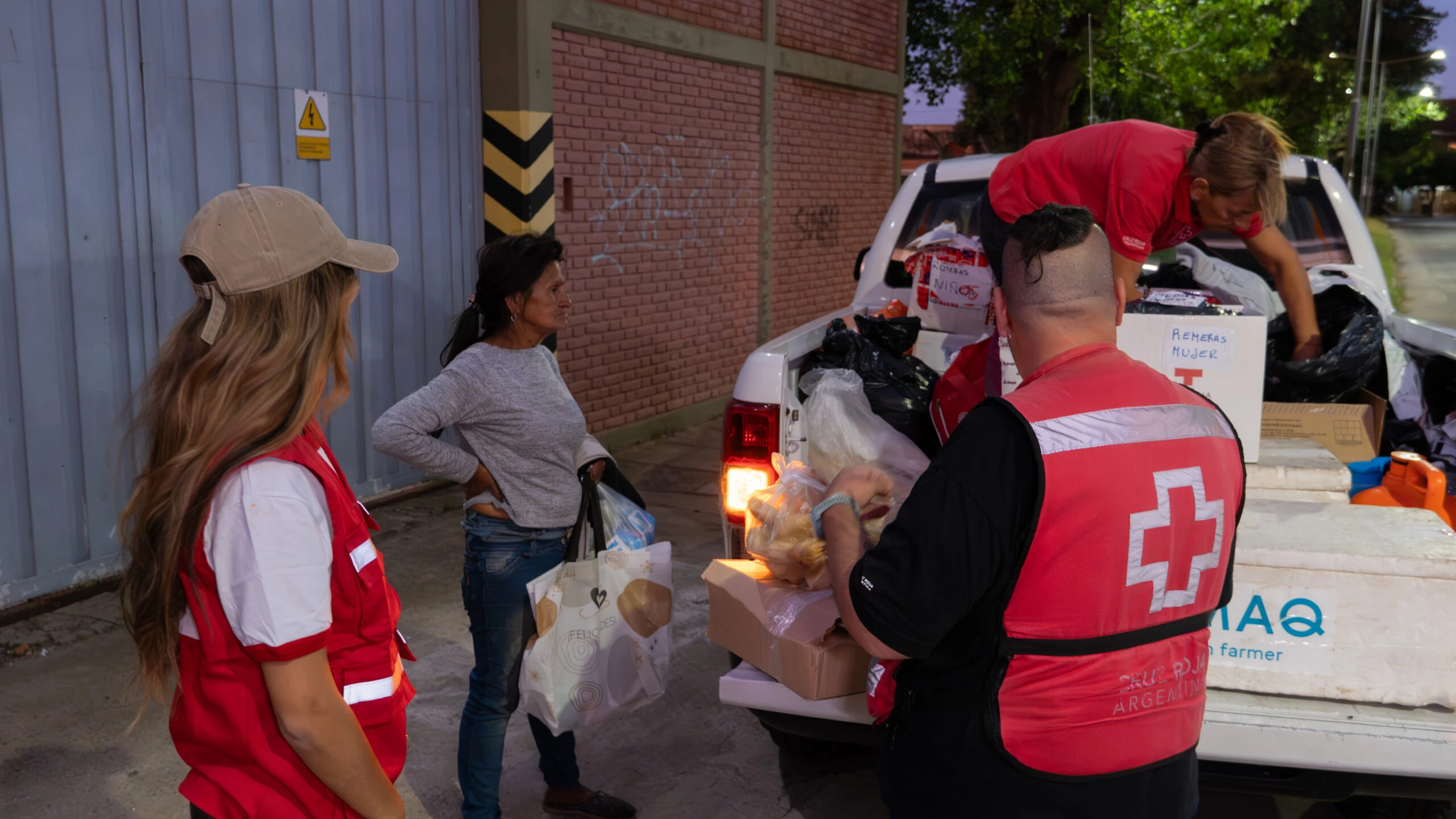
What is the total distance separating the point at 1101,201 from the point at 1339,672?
1.89 m

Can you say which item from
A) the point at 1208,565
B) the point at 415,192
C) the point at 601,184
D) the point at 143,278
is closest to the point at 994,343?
the point at 1208,565

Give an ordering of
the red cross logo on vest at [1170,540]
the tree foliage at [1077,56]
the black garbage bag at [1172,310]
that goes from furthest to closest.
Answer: the tree foliage at [1077,56] < the black garbage bag at [1172,310] < the red cross logo on vest at [1170,540]

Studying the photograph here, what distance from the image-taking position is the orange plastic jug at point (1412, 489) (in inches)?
124

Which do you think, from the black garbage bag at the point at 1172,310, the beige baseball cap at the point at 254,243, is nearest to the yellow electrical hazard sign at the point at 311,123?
the black garbage bag at the point at 1172,310

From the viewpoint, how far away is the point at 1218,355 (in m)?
3.28

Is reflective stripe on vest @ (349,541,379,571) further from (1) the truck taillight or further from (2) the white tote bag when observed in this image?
(1) the truck taillight

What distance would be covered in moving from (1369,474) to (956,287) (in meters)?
1.70

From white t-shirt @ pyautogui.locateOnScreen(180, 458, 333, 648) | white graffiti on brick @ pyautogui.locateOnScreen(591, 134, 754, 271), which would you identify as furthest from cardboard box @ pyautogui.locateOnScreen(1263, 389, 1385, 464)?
white graffiti on brick @ pyautogui.locateOnScreen(591, 134, 754, 271)

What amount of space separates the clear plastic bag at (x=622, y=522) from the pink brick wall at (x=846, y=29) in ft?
27.9

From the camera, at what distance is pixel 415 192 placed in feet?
23.0

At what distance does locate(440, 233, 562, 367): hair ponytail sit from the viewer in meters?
3.18

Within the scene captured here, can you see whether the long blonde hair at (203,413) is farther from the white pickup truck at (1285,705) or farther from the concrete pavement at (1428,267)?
the concrete pavement at (1428,267)

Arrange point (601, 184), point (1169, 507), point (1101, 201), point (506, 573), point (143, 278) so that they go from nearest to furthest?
point (1169, 507)
point (506, 573)
point (1101, 201)
point (143, 278)
point (601, 184)

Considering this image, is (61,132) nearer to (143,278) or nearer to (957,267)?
(143,278)
